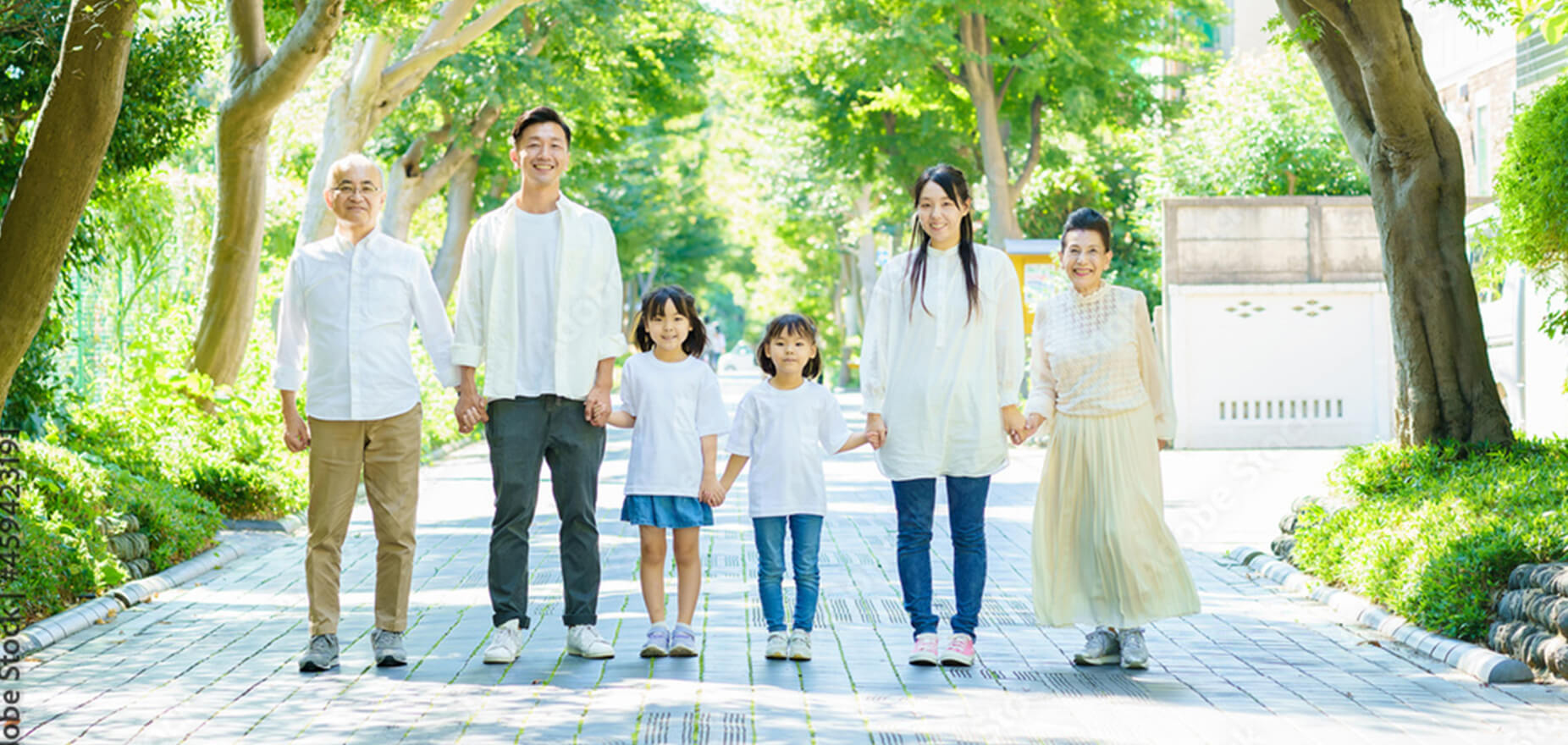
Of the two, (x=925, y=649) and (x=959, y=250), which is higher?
(x=959, y=250)

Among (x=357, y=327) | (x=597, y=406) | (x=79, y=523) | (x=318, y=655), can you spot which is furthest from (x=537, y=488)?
(x=79, y=523)

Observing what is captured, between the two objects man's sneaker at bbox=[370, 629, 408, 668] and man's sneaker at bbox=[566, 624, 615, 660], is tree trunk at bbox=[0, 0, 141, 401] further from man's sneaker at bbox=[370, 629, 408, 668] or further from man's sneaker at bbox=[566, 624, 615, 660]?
man's sneaker at bbox=[566, 624, 615, 660]

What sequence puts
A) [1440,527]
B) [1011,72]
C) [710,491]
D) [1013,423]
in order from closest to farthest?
[1013,423] < [710,491] < [1440,527] < [1011,72]

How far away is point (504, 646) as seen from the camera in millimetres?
7156

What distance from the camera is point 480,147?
2302 centimetres

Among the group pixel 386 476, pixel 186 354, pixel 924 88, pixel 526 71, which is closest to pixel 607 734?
pixel 386 476

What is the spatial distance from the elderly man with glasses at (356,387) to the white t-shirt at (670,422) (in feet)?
2.56

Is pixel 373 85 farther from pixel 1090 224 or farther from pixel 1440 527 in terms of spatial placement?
pixel 1440 527

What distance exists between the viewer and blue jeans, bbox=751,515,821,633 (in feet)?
23.5

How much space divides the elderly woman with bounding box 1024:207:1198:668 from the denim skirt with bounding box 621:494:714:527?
4.55ft

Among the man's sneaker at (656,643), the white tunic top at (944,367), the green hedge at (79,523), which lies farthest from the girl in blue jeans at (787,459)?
the green hedge at (79,523)

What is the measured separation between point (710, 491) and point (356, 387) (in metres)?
1.46

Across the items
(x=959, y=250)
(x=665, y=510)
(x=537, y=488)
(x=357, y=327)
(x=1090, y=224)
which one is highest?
(x=1090, y=224)

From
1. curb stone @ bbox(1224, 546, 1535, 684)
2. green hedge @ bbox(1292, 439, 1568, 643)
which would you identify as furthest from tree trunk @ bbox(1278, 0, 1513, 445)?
curb stone @ bbox(1224, 546, 1535, 684)
